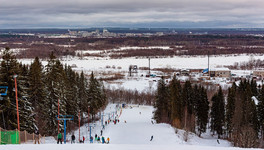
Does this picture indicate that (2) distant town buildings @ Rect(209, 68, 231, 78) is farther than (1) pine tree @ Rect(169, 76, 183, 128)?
Yes

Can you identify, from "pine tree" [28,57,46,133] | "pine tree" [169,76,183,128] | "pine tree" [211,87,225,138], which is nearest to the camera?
"pine tree" [28,57,46,133]

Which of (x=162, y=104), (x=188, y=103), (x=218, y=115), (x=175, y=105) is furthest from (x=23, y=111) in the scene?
(x=218, y=115)

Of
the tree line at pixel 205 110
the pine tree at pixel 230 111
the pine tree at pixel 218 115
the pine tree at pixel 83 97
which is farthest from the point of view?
the pine tree at pixel 83 97

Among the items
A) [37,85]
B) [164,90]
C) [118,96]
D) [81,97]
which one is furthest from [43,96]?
[118,96]

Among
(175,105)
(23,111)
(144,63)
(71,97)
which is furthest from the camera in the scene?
(144,63)

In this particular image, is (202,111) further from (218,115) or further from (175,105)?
(175,105)

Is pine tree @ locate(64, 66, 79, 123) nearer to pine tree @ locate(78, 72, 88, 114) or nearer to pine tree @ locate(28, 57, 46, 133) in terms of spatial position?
pine tree @ locate(78, 72, 88, 114)

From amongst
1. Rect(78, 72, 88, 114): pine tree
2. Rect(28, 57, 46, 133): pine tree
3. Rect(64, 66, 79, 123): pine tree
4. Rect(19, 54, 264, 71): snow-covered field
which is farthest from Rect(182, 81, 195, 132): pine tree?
Rect(19, 54, 264, 71): snow-covered field

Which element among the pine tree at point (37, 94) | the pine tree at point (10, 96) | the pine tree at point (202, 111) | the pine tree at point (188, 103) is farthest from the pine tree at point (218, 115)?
the pine tree at point (10, 96)

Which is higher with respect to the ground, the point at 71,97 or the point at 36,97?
the point at 36,97

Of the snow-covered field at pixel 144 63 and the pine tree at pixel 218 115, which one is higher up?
the snow-covered field at pixel 144 63

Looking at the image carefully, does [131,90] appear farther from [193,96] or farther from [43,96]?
[43,96]

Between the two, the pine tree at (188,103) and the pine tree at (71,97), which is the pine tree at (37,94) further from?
the pine tree at (188,103)
